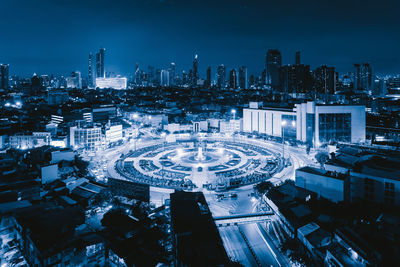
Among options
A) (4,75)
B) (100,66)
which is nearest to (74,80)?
(100,66)

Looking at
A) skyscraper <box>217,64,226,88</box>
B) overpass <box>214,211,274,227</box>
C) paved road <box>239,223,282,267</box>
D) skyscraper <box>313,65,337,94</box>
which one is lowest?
Answer: paved road <box>239,223,282,267</box>

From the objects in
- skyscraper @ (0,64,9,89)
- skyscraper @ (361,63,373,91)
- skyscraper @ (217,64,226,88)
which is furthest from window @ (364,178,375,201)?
skyscraper @ (217,64,226,88)

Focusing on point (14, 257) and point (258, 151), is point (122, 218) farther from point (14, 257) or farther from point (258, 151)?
point (258, 151)

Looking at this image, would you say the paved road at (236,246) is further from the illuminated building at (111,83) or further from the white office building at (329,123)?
the illuminated building at (111,83)

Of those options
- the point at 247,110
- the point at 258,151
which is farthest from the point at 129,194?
the point at 247,110

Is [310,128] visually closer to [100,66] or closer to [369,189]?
[369,189]

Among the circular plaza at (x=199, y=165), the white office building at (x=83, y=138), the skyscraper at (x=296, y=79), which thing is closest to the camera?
the circular plaza at (x=199, y=165)

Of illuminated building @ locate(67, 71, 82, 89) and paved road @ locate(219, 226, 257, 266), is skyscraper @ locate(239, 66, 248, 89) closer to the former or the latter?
illuminated building @ locate(67, 71, 82, 89)

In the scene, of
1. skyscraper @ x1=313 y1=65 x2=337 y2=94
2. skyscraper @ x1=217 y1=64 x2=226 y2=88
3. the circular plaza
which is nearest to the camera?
the circular plaza

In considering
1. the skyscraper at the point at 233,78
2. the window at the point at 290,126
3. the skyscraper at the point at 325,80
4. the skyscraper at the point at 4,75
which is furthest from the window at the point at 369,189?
the skyscraper at the point at 4,75
